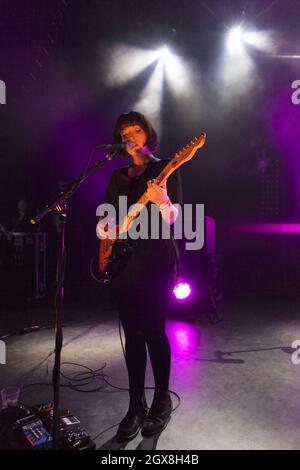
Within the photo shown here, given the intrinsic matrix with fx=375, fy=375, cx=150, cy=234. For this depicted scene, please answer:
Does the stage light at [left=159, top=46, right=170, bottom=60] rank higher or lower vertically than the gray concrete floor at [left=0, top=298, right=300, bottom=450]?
higher

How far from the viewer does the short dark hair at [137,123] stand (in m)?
2.07

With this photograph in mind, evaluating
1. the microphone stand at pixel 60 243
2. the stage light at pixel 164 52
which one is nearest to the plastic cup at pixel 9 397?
the microphone stand at pixel 60 243

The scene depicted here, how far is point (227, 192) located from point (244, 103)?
1.73 m

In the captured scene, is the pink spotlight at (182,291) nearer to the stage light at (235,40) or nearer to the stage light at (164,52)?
the stage light at (235,40)

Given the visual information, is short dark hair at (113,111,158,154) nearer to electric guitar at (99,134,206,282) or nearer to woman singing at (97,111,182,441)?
woman singing at (97,111,182,441)

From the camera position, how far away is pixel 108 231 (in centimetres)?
212

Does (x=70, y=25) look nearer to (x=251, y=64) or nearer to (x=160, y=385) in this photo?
(x=251, y=64)

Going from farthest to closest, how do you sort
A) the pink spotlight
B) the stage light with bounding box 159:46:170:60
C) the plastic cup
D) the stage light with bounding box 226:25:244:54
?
1. the stage light with bounding box 159:46:170:60
2. the stage light with bounding box 226:25:244:54
3. the pink spotlight
4. the plastic cup

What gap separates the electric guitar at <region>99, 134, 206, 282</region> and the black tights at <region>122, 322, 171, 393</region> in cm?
34

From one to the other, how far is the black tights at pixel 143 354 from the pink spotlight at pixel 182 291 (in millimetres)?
2547

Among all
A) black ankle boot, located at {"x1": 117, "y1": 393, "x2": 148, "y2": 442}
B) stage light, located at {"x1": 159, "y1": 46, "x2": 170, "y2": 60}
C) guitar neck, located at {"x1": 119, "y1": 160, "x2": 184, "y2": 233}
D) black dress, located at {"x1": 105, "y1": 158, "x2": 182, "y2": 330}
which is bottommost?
black ankle boot, located at {"x1": 117, "y1": 393, "x2": 148, "y2": 442}

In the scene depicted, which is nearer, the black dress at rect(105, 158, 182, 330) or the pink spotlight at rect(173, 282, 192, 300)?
the black dress at rect(105, 158, 182, 330)

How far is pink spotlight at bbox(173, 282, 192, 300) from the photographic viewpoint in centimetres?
469

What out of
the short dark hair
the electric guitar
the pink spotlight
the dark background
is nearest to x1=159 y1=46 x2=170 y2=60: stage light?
the dark background
